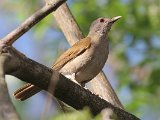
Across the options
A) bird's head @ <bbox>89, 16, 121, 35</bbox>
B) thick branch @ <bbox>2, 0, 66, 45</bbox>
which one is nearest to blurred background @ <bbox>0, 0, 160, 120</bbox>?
bird's head @ <bbox>89, 16, 121, 35</bbox>

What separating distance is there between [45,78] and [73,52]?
319 centimetres

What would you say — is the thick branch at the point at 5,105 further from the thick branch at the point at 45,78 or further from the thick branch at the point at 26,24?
the thick branch at the point at 26,24

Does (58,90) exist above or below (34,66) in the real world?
below

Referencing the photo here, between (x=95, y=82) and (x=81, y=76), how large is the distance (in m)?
0.28

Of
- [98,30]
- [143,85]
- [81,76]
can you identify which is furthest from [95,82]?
[143,85]

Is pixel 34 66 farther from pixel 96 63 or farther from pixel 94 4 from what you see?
pixel 94 4

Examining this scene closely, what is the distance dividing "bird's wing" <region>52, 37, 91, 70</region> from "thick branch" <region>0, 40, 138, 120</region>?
238 cm

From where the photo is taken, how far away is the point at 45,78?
3809 millimetres

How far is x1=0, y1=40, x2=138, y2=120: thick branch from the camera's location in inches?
136

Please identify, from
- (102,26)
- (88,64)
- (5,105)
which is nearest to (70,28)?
(88,64)

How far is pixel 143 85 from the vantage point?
959 centimetres

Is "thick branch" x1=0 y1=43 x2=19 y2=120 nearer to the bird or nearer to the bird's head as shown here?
the bird

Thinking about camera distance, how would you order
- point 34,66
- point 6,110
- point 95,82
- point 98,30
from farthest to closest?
point 98,30 → point 95,82 → point 34,66 → point 6,110

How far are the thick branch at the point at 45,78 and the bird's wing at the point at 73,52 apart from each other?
2.38m
